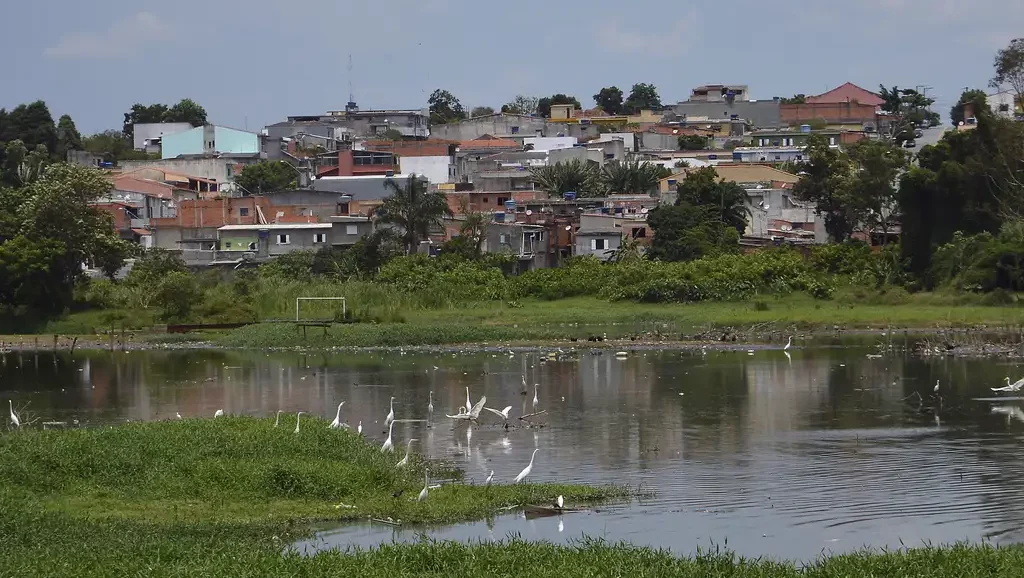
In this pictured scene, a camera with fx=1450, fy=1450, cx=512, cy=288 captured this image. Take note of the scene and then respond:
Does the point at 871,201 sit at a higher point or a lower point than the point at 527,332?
higher

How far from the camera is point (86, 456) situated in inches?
795

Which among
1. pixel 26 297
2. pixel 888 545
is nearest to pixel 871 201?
pixel 26 297

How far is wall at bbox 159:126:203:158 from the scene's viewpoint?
10106cm

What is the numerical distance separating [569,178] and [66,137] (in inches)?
1551

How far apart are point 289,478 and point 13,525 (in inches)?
163

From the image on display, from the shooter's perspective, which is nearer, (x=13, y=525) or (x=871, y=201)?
(x=13, y=525)

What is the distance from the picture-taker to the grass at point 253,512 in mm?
13891

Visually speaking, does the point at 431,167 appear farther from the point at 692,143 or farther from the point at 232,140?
the point at 692,143

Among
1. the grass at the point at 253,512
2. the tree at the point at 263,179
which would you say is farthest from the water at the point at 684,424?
the tree at the point at 263,179

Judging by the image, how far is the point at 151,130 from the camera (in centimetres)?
11075

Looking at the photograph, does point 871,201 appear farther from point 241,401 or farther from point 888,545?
point 888,545

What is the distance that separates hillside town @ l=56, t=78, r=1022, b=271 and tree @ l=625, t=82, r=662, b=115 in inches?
66.1

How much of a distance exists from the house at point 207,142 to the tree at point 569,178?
25.7 meters

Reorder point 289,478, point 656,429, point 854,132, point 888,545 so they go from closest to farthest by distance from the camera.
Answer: point 888,545
point 289,478
point 656,429
point 854,132
